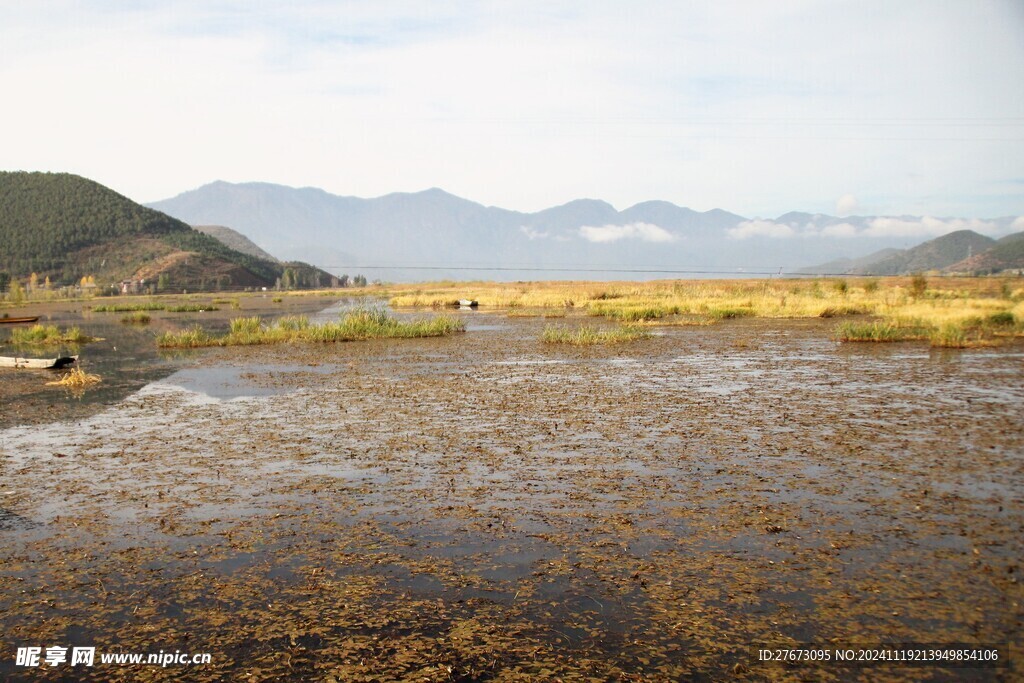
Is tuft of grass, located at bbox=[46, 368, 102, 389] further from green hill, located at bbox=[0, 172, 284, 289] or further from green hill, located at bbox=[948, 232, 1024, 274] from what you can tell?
green hill, located at bbox=[948, 232, 1024, 274]

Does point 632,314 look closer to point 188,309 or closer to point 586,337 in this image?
point 586,337

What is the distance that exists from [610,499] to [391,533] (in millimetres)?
2767

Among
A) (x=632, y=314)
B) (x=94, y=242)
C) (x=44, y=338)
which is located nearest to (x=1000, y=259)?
(x=632, y=314)

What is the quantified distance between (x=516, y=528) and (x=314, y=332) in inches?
969

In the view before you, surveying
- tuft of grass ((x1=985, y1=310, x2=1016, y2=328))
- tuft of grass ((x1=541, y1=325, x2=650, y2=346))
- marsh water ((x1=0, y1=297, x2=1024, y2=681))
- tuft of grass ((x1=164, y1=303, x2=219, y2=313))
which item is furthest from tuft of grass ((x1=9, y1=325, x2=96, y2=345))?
tuft of grass ((x1=985, y1=310, x2=1016, y2=328))

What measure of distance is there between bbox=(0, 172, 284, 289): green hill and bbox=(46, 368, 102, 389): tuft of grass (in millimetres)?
90942

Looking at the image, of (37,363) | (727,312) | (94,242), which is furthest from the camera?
(94,242)

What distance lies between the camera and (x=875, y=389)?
17.5 meters

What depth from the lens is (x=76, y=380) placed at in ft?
67.3

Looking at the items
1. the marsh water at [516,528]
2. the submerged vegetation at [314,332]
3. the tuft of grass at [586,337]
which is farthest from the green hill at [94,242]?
the marsh water at [516,528]

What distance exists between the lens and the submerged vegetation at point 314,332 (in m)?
31.1

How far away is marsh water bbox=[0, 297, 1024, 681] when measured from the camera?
6.00 m

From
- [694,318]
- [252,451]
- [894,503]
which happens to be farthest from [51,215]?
[894,503]

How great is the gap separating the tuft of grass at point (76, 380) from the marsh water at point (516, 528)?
2.44 metres
